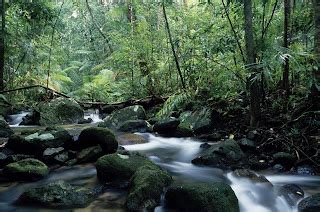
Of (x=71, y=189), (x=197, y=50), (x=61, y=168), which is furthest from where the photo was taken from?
(x=197, y=50)

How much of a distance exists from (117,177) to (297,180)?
2.62 m

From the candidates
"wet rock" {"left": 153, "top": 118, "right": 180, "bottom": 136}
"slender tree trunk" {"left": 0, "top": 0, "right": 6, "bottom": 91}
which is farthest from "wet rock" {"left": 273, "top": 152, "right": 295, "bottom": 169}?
"slender tree trunk" {"left": 0, "top": 0, "right": 6, "bottom": 91}

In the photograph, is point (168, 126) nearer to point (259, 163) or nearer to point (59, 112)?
point (259, 163)

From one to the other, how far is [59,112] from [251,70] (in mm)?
6858

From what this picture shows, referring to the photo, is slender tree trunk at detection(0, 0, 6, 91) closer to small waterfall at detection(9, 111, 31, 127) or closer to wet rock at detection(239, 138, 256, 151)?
small waterfall at detection(9, 111, 31, 127)

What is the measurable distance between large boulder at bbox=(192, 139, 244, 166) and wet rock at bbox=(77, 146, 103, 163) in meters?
1.84

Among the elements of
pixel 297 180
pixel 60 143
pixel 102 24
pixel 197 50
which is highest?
pixel 102 24

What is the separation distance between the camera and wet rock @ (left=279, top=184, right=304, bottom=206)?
4.44 m

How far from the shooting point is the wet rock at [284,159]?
5504mm

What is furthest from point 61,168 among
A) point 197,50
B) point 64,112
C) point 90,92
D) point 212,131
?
point 90,92

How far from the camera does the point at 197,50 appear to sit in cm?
901

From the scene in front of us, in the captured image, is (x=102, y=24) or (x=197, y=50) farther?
(x=102, y=24)

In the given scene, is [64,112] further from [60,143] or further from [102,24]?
[102,24]

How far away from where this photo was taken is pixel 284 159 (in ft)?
18.2
